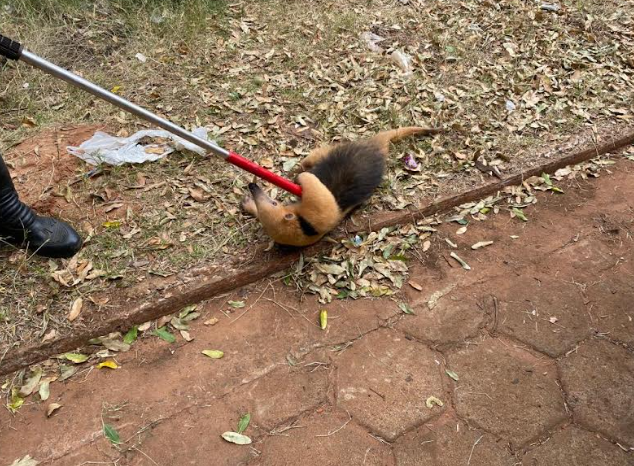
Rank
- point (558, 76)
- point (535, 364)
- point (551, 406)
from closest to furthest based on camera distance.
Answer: point (551, 406) < point (535, 364) < point (558, 76)

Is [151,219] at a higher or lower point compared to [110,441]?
higher

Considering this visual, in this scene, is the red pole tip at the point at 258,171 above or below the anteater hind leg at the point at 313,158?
above

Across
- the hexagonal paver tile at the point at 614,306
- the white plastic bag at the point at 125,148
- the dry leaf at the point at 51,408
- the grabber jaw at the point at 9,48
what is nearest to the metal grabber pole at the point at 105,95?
the grabber jaw at the point at 9,48

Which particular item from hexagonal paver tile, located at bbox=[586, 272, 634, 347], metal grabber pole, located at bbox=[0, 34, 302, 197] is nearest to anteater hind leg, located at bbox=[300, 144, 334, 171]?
metal grabber pole, located at bbox=[0, 34, 302, 197]

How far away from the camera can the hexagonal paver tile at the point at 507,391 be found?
2.73m

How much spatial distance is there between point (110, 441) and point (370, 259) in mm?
1952

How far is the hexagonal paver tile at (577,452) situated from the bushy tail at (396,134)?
227 centimetres

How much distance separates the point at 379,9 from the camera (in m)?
6.06

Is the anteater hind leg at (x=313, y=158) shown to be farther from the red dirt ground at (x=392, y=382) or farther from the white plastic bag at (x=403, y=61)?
the white plastic bag at (x=403, y=61)

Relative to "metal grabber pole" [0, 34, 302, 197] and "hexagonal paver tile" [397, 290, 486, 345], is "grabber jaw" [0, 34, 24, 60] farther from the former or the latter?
"hexagonal paver tile" [397, 290, 486, 345]

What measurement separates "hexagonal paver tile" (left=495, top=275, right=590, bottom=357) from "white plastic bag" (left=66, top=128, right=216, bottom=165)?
8.30 feet

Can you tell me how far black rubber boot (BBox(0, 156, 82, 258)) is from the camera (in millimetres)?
3146

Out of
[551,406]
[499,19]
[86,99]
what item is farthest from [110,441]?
[499,19]

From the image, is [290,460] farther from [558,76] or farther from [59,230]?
[558,76]
